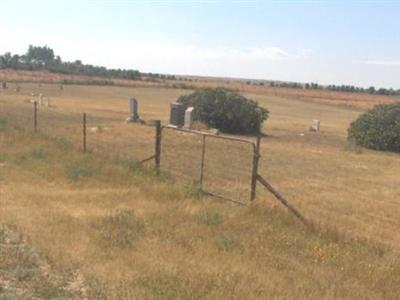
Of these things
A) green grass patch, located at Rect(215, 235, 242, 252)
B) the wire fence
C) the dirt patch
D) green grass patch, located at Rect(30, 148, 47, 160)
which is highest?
the dirt patch

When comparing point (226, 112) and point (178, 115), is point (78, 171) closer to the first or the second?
point (178, 115)

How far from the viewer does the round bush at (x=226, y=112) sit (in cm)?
3016

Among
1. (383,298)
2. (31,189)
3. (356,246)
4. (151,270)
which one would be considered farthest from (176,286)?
(31,189)

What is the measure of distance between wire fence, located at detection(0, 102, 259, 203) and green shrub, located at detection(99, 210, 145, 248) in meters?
2.66

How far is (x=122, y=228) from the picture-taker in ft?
30.0

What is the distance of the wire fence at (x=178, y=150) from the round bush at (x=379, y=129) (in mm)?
6740

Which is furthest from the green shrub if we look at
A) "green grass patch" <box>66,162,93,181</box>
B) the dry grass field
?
"green grass patch" <box>66,162,93,181</box>

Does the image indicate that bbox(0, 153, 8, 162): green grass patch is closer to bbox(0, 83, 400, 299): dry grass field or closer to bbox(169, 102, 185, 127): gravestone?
bbox(0, 83, 400, 299): dry grass field

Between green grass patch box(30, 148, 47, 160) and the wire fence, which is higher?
green grass patch box(30, 148, 47, 160)

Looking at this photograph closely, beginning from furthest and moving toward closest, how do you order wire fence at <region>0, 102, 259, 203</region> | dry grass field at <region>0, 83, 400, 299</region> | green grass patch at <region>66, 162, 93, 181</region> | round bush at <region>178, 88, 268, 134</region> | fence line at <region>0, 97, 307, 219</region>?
round bush at <region>178, 88, 268, 134</region>, wire fence at <region>0, 102, 259, 203</region>, green grass patch at <region>66, 162, 93, 181</region>, fence line at <region>0, 97, 307, 219</region>, dry grass field at <region>0, 83, 400, 299</region>

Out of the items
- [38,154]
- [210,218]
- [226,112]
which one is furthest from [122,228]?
[226,112]

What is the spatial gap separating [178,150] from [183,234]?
1110 cm

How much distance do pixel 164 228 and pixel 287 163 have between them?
1085 cm

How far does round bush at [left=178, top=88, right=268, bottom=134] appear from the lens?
3016cm
